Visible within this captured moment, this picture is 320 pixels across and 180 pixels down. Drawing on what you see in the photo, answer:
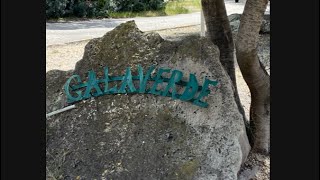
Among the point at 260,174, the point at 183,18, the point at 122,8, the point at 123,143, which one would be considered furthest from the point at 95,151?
the point at 122,8

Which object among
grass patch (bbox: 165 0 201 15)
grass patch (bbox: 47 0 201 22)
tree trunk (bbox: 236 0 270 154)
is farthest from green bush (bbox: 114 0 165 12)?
tree trunk (bbox: 236 0 270 154)

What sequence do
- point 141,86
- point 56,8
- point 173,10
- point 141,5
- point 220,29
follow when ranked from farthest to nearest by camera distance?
point 56,8 < point 141,5 < point 173,10 < point 220,29 < point 141,86

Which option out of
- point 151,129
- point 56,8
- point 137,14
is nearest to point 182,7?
point 137,14

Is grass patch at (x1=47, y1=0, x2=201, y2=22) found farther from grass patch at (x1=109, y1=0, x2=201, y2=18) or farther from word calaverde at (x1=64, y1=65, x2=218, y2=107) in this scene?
word calaverde at (x1=64, y1=65, x2=218, y2=107)

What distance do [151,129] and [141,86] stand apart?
1.30 feet

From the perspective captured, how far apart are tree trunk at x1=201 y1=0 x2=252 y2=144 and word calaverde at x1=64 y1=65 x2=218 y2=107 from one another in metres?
0.68

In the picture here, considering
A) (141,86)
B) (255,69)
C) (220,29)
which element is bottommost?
(141,86)

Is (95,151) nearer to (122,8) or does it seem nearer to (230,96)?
(230,96)

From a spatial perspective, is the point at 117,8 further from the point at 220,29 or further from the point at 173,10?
the point at 220,29

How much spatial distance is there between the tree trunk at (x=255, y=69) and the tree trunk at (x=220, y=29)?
14 cm

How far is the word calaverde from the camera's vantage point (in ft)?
13.6

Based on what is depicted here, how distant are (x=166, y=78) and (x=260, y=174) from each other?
4.08ft

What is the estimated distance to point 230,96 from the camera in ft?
13.5

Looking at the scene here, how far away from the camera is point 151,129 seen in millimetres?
4199
